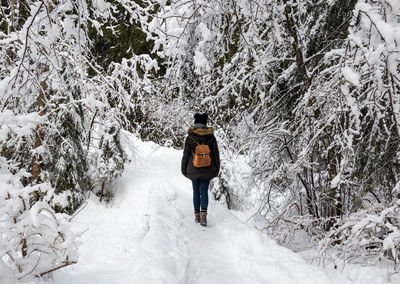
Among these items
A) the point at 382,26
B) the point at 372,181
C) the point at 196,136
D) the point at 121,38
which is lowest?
the point at 372,181

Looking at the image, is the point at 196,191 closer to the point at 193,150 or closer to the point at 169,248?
the point at 193,150

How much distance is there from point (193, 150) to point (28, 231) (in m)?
3.22

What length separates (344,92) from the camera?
2.61m

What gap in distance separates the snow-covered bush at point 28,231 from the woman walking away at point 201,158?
2.92m

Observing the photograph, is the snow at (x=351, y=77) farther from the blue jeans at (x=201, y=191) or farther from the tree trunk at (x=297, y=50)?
the blue jeans at (x=201, y=191)

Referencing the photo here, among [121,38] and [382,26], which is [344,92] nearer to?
[382,26]

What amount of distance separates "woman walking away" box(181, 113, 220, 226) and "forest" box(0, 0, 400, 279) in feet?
1.54

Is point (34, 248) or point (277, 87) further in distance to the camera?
point (277, 87)

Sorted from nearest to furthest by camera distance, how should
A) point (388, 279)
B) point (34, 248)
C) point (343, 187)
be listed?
point (34, 248) < point (388, 279) < point (343, 187)

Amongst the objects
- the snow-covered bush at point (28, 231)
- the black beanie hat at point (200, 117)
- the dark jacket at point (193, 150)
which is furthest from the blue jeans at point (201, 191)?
the snow-covered bush at point (28, 231)

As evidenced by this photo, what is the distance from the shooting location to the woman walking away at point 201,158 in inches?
204

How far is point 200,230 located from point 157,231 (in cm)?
78

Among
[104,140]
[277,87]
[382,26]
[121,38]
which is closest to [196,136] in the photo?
[277,87]

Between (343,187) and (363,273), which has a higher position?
A: (343,187)
